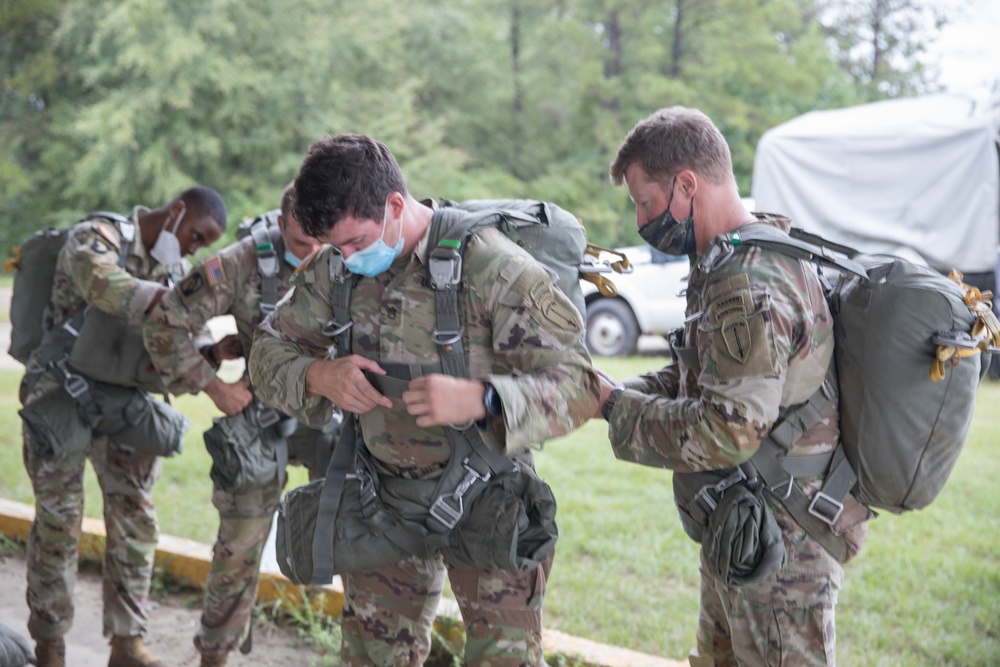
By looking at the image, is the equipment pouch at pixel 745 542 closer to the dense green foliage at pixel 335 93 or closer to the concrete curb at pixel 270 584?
the concrete curb at pixel 270 584

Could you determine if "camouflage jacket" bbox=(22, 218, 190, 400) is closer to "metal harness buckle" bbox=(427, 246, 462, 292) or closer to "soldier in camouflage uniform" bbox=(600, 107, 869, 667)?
"metal harness buckle" bbox=(427, 246, 462, 292)

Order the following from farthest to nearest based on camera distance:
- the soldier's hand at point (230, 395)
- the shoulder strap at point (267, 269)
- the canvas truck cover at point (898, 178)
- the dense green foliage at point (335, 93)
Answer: the dense green foliage at point (335, 93)
the canvas truck cover at point (898, 178)
the soldier's hand at point (230, 395)
the shoulder strap at point (267, 269)

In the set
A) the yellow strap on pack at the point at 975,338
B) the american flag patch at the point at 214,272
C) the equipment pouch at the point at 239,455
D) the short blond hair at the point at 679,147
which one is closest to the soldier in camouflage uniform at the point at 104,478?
the american flag patch at the point at 214,272

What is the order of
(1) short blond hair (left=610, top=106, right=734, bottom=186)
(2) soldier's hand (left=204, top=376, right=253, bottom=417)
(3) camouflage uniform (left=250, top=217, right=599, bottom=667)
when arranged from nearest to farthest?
(3) camouflage uniform (left=250, top=217, right=599, bottom=667) < (1) short blond hair (left=610, top=106, right=734, bottom=186) < (2) soldier's hand (left=204, top=376, right=253, bottom=417)

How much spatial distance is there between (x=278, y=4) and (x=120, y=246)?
15.2m

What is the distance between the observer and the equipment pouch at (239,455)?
3.63 meters

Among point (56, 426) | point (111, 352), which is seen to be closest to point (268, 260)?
point (111, 352)

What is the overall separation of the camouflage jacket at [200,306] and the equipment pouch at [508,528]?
152cm

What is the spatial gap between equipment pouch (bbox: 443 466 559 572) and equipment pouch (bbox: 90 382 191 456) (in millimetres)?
1945

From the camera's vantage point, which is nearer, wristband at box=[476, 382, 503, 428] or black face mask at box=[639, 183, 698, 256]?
wristband at box=[476, 382, 503, 428]

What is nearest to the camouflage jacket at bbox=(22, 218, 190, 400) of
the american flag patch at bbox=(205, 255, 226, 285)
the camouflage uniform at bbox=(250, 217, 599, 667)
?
the american flag patch at bbox=(205, 255, 226, 285)

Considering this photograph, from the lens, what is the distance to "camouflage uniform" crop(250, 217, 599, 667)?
7.43ft

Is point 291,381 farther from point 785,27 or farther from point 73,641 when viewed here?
point 785,27

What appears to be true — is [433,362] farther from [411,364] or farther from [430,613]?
[430,613]
